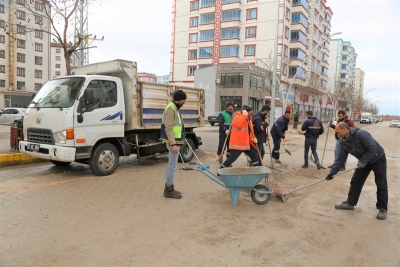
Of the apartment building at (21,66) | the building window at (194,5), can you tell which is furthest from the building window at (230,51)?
the apartment building at (21,66)

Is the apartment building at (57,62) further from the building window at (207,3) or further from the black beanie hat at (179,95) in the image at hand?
the black beanie hat at (179,95)

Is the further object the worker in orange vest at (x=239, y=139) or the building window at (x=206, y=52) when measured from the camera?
the building window at (x=206, y=52)

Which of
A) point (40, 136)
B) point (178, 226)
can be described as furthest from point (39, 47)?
point (178, 226)

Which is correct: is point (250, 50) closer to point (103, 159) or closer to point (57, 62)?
point (103, 159)

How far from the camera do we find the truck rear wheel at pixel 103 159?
6680mm

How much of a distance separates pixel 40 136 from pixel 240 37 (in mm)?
41521

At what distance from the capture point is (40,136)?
21.1ft

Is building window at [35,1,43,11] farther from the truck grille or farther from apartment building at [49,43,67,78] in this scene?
apartment building at [49,43,67,78]

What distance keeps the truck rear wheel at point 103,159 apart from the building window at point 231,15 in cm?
4097

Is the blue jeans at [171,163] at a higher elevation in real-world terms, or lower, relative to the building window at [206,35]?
lower

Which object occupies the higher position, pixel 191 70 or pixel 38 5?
pixel 191 70

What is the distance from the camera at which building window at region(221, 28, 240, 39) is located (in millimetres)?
43969

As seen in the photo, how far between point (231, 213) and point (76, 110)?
371cm

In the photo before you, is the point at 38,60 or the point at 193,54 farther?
the point at 38,60
